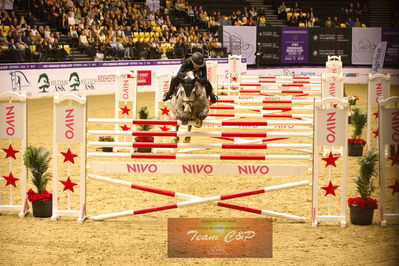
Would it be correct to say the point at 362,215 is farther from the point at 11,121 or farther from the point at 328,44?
the point at 328,44

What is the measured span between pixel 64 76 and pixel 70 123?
14319 mm

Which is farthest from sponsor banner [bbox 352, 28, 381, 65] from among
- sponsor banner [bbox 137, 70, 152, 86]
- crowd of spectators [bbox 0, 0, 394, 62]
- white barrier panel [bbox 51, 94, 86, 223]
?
white barrier panel [bbox 51, 94, 86, 223]

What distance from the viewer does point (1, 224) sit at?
25.4ft

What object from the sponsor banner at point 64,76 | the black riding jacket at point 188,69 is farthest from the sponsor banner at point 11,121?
the sponsor banner at point 64,76

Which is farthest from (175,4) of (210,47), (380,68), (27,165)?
(27,165)

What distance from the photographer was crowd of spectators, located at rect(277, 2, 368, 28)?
33125 millimetres

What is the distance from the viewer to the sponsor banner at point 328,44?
3197cm

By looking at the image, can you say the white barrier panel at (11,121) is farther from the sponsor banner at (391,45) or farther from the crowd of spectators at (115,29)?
the sponsor banner at (391,45)

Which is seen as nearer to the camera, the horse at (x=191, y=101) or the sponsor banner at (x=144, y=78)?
the horse at (x=191, y=101)

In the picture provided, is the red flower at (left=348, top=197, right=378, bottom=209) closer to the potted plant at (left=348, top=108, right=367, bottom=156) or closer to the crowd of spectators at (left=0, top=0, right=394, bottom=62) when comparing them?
the potted plant at (left=348, top=108, right=367, bottom=156)

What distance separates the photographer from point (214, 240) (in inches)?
251

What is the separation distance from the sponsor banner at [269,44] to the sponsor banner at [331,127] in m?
23.2

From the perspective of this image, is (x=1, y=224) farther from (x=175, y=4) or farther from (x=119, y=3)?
(x=175, y=4)

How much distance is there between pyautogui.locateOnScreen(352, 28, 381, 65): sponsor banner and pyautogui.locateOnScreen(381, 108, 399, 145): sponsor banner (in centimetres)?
2518
